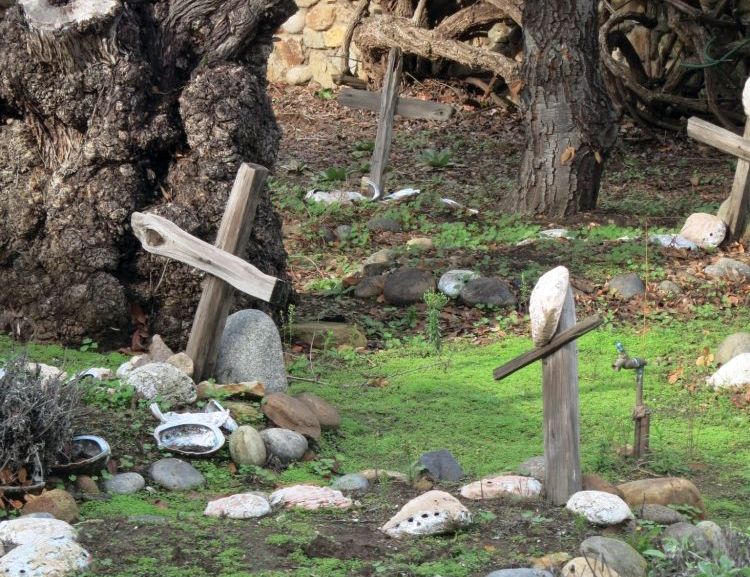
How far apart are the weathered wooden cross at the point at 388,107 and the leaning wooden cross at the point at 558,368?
725 cm

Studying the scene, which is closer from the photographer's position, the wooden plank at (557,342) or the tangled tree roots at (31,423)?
the wooden plank at (557,342)

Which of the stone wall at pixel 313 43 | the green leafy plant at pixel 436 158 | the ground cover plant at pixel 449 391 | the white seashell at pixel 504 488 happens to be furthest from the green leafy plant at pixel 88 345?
the stone wall at pixel 313 43

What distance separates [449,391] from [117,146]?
2.64 m

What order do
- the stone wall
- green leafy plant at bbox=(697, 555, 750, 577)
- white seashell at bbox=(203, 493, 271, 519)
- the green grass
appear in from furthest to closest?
the stone wall
the green grass
white seashell at bbox=(203, 493, 271, 519)
green leafy plant at bbox=(697, 555, 750, 577)

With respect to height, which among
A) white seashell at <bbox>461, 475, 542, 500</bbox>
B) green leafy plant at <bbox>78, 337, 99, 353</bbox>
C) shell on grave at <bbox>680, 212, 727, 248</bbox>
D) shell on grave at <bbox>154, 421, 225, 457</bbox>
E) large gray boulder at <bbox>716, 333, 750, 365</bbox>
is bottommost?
green leafy plant at <bbox>78, 337, 99, 353</bbox>

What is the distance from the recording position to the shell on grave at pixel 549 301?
14.3 feet

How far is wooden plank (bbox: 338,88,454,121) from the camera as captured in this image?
38.2 ft

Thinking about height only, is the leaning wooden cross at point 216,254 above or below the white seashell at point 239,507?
above

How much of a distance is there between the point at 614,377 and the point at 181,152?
10.5ft

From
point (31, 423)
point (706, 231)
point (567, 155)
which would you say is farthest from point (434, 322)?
point (567, 155)

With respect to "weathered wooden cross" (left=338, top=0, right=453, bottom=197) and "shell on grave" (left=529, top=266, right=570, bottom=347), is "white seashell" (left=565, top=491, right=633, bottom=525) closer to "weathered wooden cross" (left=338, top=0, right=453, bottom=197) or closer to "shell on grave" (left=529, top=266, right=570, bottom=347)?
"shell on grave" (left=529, top=266, right=570, bottom=347)

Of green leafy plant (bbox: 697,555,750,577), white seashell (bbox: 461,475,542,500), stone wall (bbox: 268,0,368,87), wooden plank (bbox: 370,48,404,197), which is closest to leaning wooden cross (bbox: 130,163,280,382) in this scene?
white seashell (bbox: 461,475,542,500)

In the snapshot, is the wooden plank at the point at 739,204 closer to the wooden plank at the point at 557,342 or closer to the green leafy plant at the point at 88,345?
the green leafy plant at the point at 88,345

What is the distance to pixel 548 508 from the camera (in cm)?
466
